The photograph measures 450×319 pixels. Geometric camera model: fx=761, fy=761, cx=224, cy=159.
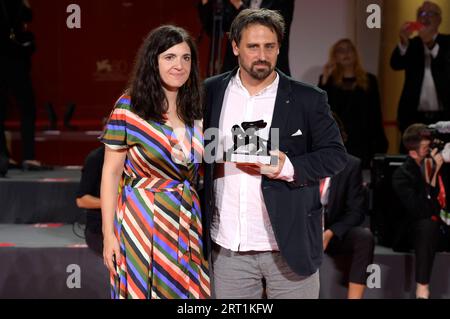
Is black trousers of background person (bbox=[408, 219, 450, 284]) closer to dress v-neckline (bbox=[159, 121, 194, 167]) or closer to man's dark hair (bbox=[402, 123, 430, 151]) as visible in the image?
man's dark hair (bbox=[402, 123, 430, 151])

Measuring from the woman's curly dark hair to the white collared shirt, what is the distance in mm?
103

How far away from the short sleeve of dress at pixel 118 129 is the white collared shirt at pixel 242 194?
290mm

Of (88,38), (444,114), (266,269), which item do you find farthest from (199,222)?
(88,38)

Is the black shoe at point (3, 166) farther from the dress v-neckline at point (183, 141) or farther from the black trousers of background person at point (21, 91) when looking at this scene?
the dress v-neckline at point (183, 141)

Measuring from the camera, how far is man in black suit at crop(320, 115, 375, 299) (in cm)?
371

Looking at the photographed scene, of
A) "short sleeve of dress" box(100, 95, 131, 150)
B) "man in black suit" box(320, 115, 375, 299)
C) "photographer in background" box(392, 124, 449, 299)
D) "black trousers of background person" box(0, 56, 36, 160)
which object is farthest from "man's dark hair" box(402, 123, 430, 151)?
"black trousers of background person" box(0, 56, 36, 160)

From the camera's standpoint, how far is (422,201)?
3850 mm

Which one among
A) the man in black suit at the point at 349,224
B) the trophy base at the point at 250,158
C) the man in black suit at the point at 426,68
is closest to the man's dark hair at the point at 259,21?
the trophy base at the point at 250,158

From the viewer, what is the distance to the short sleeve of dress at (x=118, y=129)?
2287 mm

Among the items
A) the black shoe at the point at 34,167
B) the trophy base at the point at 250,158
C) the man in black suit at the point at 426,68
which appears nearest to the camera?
the trophy base at the point at 250,158
